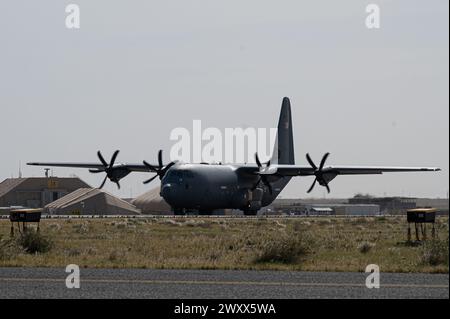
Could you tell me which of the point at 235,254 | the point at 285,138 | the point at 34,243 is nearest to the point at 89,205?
the point at 285,138

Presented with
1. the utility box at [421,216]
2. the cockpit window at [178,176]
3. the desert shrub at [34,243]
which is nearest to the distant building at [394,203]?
the cockpit window at [178,176]

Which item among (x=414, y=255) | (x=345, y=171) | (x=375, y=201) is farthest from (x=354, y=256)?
(x=375, y=201)

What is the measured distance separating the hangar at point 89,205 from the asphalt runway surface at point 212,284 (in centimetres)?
8212

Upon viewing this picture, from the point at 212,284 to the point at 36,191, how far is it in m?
102

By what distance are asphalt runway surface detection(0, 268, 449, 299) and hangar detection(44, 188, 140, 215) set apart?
269ft

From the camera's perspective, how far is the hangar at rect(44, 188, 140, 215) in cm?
10592

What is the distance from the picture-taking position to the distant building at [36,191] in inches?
4656

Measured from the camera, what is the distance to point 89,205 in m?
111

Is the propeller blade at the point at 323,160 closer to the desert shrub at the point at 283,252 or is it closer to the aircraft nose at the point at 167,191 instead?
the aircraft nose at the point at 167,191

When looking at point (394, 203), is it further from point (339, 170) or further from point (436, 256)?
point (436, 256)

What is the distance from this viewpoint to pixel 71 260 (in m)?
27.5
